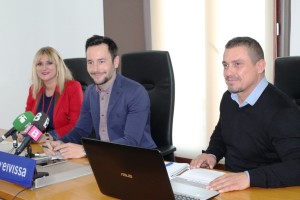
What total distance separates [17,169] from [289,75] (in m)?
1.38

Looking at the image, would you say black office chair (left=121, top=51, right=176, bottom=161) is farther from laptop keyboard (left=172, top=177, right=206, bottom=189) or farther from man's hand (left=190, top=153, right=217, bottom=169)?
laptop keyboard (left=172, top=177, right=206, bottom=189)

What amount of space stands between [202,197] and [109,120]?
1.06m

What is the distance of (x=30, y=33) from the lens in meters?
4.21

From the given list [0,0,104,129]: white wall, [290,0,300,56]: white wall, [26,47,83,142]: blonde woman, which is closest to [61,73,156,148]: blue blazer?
[26,47,83,142]: blonde woman

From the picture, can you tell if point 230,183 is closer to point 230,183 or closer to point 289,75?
point 230,183

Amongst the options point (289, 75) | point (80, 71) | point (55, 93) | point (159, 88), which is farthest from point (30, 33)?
point (289, 75)

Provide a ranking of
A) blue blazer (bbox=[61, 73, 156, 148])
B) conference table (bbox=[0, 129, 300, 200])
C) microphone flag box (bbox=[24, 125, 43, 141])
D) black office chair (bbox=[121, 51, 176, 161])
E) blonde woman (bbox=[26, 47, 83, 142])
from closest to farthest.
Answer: conference table (bbox=[0, 129, 300, 200]), microphone flag box (bbox=[24, 125, 43, 141]), blue blazer (bbox=[61, 73, 156, 148]), black office chair (bbox=[121, 51, 176, 161]), blonde woman (bbox=[26, 47, 83, 142])

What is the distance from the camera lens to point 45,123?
179 cm

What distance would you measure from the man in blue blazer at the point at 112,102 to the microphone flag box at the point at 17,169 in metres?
0.54

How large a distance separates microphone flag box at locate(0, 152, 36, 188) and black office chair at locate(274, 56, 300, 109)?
4.22 ft

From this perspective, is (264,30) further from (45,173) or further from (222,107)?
(45,173)

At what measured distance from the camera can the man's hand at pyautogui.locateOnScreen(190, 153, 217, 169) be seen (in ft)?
5.71

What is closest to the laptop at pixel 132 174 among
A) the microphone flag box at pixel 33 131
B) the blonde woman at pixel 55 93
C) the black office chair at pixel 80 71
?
the microphone flag box at pixel 33 131

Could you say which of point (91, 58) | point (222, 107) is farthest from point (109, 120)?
point (222, 107)
